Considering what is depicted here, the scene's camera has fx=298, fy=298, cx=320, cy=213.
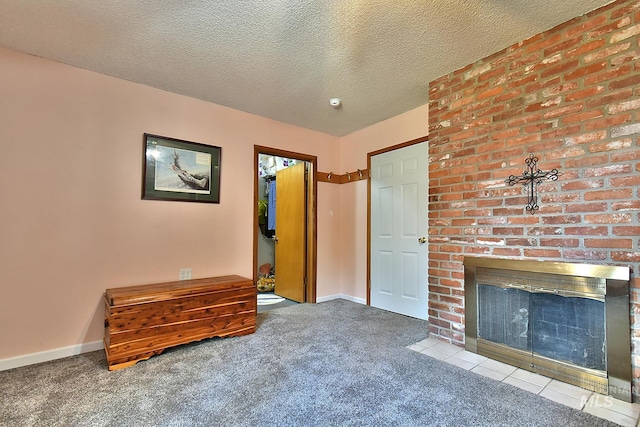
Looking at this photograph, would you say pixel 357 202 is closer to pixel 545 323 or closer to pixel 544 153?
pixel 544 153

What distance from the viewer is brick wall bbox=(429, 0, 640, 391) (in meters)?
1.74

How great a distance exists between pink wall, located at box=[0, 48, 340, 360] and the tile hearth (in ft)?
7.49

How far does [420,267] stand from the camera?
3277mm

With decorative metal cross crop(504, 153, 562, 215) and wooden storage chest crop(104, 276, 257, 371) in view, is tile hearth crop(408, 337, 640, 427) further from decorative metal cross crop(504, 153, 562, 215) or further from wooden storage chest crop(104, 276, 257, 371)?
wooden storage chest crop(104, 276, 257, 371)

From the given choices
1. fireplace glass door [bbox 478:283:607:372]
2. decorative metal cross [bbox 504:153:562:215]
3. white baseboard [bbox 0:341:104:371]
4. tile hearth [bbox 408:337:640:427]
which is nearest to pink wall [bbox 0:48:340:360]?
white baseboard [bbox 0:341:104:371]

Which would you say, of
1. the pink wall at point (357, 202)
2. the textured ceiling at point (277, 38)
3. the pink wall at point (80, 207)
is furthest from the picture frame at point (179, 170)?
the pink wall at point (357, 202)

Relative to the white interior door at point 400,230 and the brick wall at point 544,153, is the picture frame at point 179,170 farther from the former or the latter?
the brick wall at point 544,153

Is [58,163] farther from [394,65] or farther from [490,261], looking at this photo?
[490,261]

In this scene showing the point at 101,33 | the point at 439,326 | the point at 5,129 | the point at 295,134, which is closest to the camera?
the point at 101,33

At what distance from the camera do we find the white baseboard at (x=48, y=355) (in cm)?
217

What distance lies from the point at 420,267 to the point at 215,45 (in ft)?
9.29

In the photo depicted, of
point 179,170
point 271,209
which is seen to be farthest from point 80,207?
point 271,209

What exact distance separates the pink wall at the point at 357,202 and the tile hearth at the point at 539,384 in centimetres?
158

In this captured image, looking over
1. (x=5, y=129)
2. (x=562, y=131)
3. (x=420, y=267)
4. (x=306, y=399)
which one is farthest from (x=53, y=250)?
(x=562, y=131)
